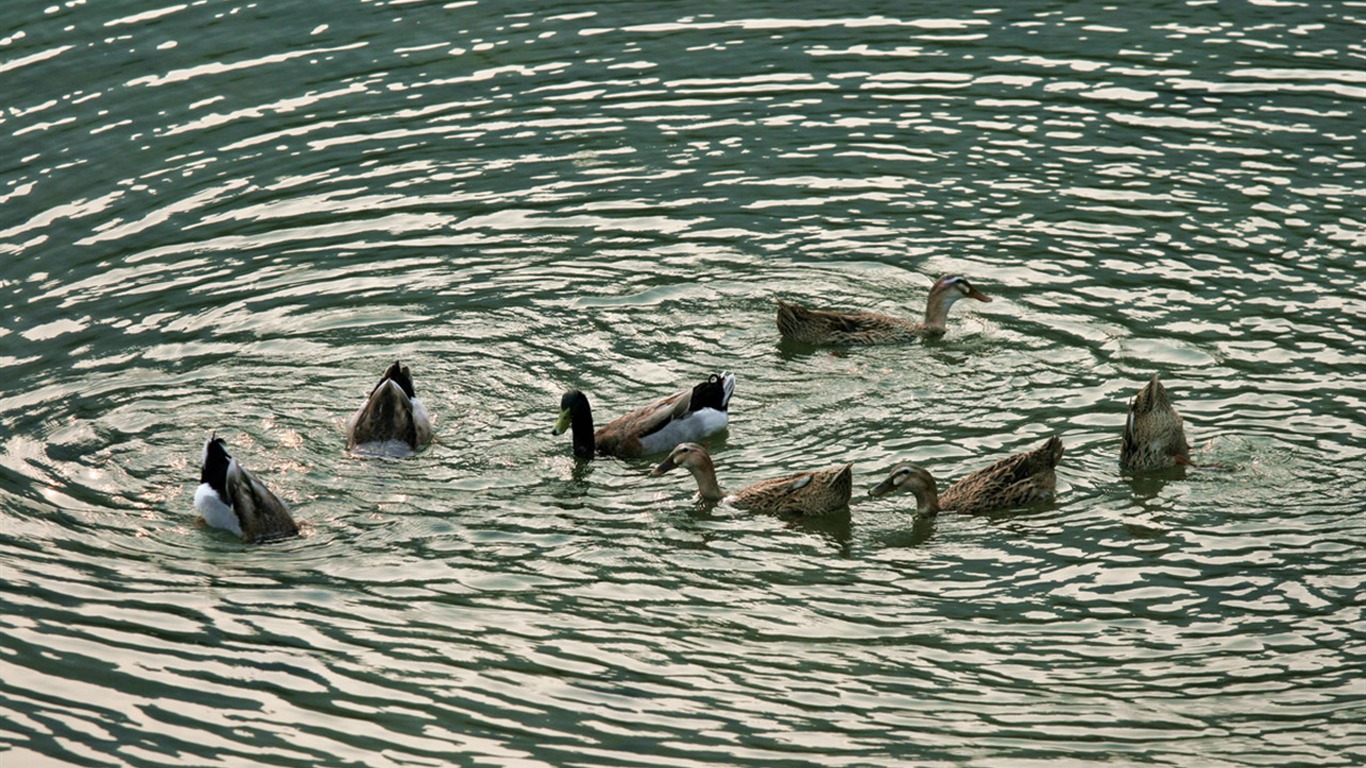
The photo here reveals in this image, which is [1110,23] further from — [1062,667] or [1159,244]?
[1062,667]

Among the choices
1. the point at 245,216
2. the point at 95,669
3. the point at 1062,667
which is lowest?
the point at 1062,667

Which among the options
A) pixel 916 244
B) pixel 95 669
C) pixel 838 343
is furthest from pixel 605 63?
pixel 95 669

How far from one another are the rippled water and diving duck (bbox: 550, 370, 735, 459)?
0.23 m

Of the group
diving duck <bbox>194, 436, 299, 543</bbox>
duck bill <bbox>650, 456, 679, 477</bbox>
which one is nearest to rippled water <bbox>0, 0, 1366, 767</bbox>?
diving duck <bbox>194, 436, 299, 543</bbox>

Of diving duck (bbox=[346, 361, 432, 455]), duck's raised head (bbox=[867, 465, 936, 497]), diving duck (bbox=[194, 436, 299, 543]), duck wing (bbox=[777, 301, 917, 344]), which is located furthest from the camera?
→ duck wing (bbox=[777, 301, 917, 344])

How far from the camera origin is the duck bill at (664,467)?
15055 mm

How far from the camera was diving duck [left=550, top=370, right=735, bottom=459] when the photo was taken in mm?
15727

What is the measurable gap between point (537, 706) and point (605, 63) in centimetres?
1441

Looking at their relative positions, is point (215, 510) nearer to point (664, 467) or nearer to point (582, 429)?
point (582, 429)

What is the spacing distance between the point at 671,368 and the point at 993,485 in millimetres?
3951

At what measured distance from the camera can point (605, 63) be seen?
80.6ft

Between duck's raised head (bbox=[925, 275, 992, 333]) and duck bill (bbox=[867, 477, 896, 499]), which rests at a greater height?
duck's raised head (bbox=[925, 275, 992, 333])

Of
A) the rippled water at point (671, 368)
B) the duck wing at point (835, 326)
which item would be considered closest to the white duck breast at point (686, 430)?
the rippled water at point (671, 368)

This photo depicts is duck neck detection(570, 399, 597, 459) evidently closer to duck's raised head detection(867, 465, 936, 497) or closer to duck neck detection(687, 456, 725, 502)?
duck neck detection(687, 456, 725, 502)
